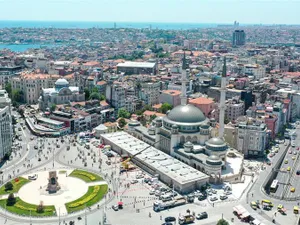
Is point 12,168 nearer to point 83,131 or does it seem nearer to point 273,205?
point 83,131

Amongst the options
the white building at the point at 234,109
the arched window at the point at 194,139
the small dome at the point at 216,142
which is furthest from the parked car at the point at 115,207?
the white building at the point at 234,109

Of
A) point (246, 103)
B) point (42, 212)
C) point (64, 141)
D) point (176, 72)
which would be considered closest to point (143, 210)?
point (42, 212)

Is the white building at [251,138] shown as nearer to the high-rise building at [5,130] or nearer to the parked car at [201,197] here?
the parked car at [201,197]

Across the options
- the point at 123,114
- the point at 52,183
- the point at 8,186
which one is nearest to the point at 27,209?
the point at 52,183

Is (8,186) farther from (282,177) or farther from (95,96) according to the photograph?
(95,96)

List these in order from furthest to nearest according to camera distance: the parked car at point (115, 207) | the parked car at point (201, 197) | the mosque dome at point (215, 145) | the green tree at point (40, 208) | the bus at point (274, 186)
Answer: the mosque dome at point (215, 145) → the bus at point (274, 186) → the parked car at point (201, 197) → the parked car at point (115, 207) → the green tree at point (40, 208)

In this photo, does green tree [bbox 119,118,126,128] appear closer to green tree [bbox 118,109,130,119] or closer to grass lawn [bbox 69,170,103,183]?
green tree [bbox 118,109,130,119]
